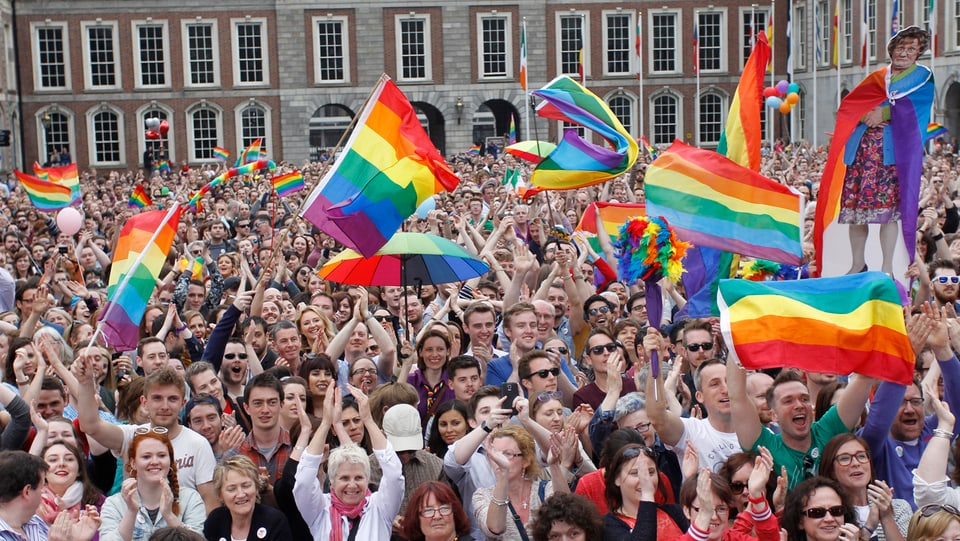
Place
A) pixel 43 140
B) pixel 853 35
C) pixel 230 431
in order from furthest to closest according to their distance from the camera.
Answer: pixel 43 140, pixel 853 35, pixel 230 431

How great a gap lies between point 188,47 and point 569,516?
149 ft

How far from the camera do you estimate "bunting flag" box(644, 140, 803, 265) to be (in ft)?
30.1

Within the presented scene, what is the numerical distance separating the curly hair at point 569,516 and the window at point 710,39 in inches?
1786

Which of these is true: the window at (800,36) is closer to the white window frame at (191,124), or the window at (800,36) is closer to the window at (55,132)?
the white window frame at (191,124)

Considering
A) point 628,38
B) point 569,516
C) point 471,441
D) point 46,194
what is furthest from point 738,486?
point 628,38

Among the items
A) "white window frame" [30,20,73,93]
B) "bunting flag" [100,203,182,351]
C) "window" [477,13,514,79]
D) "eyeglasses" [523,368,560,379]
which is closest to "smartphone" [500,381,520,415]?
"eyeglasses" [523,368,560,379]

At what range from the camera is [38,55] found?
47969 mm

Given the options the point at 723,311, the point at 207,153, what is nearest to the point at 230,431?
the point at 723,311

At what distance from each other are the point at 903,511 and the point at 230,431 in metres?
3.36

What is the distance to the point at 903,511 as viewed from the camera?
5848 millimetres

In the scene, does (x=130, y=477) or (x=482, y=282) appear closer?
(x=130, y=477)

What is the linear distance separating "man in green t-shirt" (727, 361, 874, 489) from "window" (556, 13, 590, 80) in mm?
43632

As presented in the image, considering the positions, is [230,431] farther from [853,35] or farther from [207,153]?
[207,153]

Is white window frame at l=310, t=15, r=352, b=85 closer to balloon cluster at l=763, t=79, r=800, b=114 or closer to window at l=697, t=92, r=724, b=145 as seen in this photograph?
window at l=697, t=92, r=724, b=145
